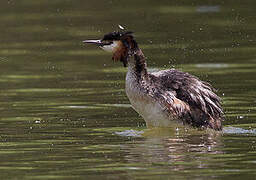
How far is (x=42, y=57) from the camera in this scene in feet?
66.8

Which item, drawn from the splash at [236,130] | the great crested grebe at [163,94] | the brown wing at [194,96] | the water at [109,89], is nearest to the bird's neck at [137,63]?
the great crested grebe at [163,94]

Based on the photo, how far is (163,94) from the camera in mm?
14547

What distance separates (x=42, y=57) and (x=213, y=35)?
12.8 ft

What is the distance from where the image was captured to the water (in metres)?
A: 12.1

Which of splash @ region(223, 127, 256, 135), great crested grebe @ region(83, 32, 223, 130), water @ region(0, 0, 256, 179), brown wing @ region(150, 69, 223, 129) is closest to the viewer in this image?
water @ region(0, 0, 256, 179)

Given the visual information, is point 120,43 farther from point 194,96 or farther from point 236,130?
point 236,130

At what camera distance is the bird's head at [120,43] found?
14.7 meters

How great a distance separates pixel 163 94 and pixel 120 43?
3.19 feet

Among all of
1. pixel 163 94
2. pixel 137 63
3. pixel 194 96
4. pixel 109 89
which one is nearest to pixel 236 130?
pixel 194 96

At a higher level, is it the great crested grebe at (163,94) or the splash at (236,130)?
the great crested grebe at (163,94)

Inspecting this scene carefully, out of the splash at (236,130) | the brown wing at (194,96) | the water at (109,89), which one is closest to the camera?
the water at (109,89)

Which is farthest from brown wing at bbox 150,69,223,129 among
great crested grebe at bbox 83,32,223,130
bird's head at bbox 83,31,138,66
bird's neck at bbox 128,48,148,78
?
bird's head at bbox 83,31,138,66

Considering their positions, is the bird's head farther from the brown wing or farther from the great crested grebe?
the brown wing

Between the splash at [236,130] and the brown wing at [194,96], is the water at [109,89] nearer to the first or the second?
the splash at [236,130]
